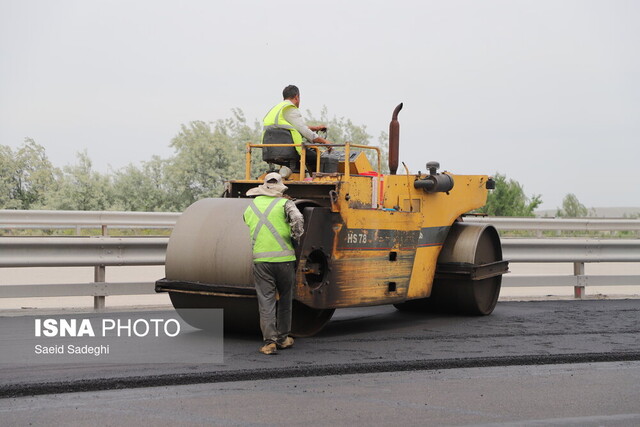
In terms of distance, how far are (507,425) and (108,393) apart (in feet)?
8.22

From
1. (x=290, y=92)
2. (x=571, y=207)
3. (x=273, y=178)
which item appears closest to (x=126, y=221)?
(x=290, y=92)

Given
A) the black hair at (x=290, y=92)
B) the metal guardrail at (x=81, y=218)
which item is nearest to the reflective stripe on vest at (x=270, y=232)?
the black hair at (x=290, y=92)

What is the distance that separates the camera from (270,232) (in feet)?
25.8

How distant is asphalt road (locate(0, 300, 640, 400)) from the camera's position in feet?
21.4

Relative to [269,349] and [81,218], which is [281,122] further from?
[81,218]

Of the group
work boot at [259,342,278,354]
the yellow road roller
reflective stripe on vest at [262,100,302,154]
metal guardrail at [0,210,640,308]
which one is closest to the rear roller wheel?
the yellow road roller

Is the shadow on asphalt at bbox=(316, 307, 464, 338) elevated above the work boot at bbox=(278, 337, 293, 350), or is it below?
below

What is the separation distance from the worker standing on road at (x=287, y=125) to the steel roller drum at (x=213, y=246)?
0.80m

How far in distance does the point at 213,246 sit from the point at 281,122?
149 cm

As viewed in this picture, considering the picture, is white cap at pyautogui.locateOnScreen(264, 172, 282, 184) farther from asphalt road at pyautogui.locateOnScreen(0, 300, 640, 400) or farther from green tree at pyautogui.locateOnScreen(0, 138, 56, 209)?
green tree at pyautogui.locateOnScreen(0, 138, 56, 209)

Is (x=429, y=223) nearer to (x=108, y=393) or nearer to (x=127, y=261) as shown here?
(x=127, y=261)

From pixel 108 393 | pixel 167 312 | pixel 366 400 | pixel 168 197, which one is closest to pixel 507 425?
pixel 366 400

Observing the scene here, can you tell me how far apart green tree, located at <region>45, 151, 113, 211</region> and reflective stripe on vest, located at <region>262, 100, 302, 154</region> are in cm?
1852

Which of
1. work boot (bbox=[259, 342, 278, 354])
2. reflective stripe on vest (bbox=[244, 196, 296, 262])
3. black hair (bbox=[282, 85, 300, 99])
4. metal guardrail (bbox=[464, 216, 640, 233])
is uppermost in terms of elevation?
black hair (bbox=[282, 85, 300, 99])
